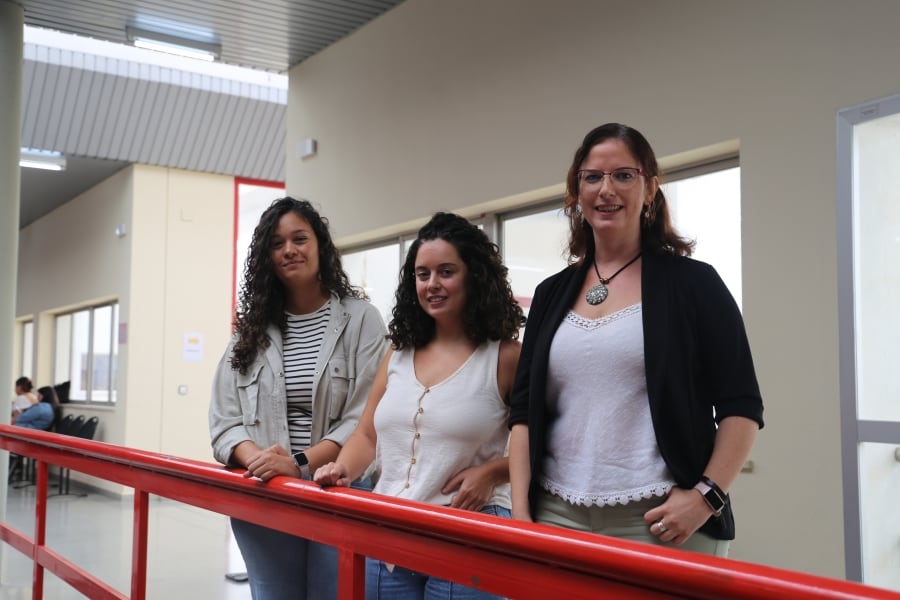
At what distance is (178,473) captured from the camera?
2.08 m

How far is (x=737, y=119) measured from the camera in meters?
3.39

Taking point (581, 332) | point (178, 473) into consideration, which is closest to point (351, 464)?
point (178, 473)

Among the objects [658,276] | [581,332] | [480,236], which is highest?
[480,236]

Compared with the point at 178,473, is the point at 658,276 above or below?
above

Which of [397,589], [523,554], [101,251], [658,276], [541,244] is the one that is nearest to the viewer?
[523,554]

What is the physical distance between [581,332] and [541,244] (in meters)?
3.17

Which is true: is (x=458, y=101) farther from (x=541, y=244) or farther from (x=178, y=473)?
(x=178, y=473)

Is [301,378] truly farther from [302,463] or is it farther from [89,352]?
[89,352]

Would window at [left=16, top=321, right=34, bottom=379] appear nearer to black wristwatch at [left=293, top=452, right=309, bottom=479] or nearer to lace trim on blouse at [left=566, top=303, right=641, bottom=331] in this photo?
black wristwatch at [left=293, top=452, right=309, bottom=479]

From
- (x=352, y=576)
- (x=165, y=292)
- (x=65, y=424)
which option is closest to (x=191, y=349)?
(x=165, y=292)

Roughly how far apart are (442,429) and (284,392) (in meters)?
0.50

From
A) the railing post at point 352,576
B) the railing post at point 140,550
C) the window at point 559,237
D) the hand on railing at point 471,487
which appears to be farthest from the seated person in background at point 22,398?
the railing post at point 352,576

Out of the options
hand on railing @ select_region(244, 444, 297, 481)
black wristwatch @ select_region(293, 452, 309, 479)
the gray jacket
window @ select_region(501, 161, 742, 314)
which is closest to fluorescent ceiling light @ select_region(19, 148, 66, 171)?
window @ select_region(501, 161, 742, 314)

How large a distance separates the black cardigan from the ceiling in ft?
14.4
